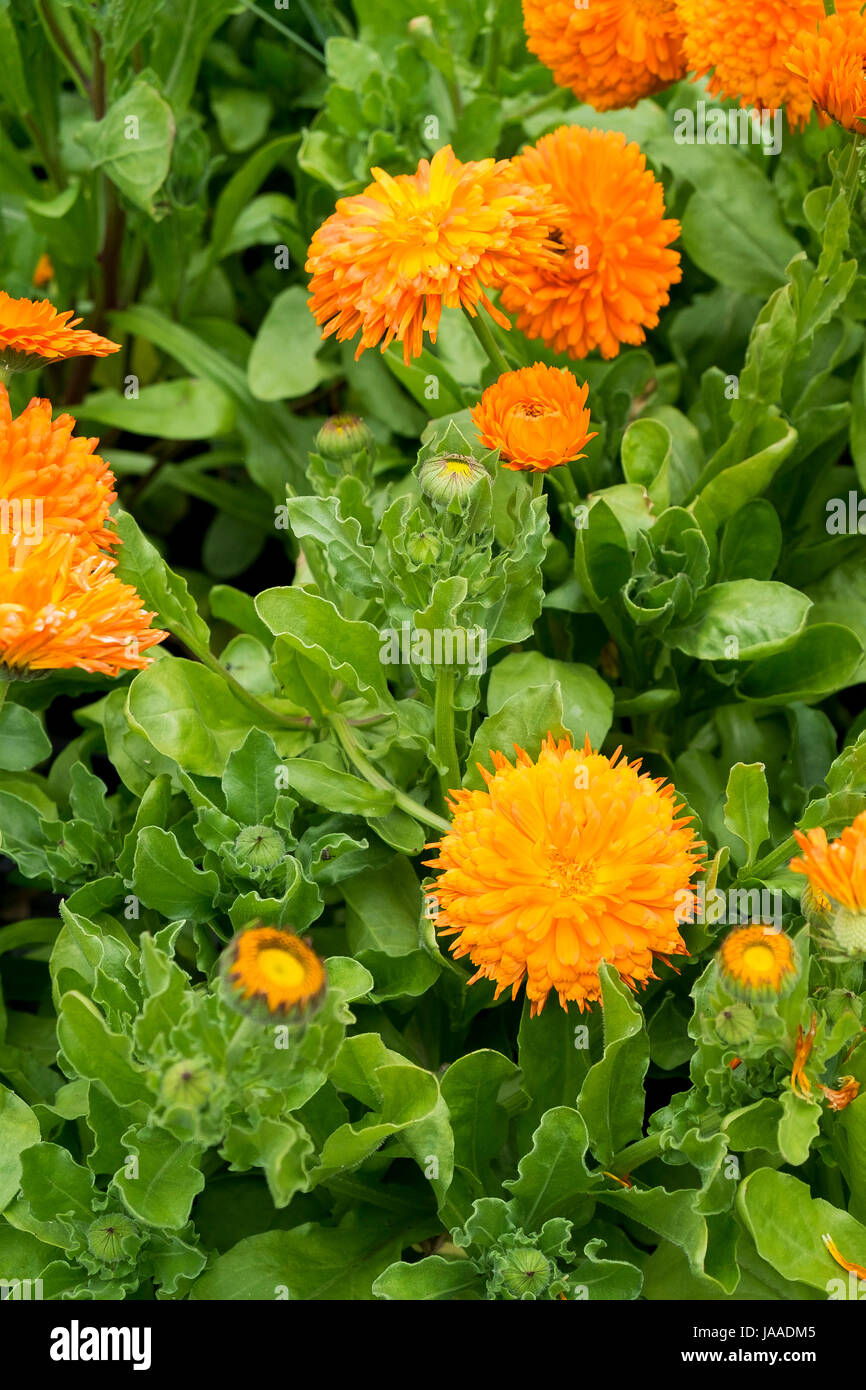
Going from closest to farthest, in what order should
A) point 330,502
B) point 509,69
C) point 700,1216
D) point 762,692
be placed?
1. point 700,1216
2. point 330,502
3. point 762,692
4. point 509,69

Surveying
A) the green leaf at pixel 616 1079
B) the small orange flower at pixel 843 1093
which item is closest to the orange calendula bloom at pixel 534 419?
the green leaf at pixel 616 1079

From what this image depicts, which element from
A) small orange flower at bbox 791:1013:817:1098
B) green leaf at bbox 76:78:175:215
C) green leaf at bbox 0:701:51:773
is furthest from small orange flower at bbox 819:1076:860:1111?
green leaf at bbox 76:78:175:215

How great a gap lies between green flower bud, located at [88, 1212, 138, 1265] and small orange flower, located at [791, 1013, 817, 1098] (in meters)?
0.51

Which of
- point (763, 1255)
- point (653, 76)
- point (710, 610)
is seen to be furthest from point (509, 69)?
point (763, 1255)

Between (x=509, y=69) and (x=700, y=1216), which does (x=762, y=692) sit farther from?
(x=509, y=69)

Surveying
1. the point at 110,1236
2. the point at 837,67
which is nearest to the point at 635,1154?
the point at 110,1236

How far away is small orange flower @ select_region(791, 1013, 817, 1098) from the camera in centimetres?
102

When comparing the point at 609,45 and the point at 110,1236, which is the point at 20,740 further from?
the point at 609,45

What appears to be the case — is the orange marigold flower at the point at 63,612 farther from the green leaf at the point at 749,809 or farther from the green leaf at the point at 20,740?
the green leaf at the point at 749,809

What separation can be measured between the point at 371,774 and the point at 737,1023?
1.45 feet

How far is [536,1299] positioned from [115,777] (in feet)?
3.01

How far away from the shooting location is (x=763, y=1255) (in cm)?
107

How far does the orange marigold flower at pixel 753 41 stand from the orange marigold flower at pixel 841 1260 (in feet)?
3.14

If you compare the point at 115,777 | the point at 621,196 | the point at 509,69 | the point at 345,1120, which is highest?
the point at 509,69
